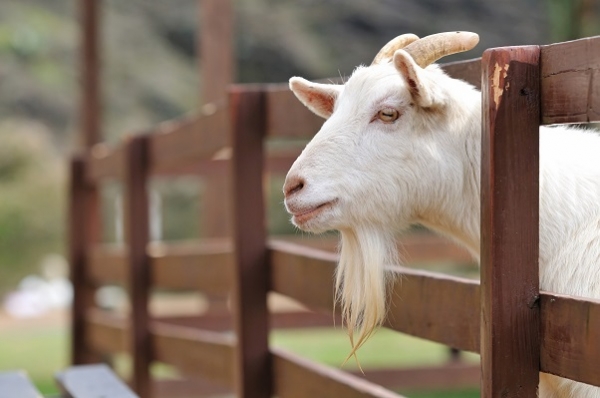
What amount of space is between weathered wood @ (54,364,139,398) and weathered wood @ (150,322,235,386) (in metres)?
0.96

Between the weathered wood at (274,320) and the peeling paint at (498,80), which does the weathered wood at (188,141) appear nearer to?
the weathered wood at (274,320)

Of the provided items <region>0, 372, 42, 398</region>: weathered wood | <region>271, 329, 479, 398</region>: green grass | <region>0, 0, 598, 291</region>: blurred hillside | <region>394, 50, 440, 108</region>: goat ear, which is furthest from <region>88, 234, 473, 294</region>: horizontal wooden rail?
<region>0, 0, 598, 291</region>: blurred hillside

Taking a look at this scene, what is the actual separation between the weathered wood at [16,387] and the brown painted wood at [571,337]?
1.56 metres

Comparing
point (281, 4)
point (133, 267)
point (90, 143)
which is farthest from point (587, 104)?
point (281, 4)

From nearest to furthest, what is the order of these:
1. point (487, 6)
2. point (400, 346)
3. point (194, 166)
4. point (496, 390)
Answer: point (496, 390), point (194, 166), point (400, 346), point (487, 6)

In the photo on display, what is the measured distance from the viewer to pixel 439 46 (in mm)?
2719

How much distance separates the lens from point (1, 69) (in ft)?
73.4

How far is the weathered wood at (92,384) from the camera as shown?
3.12 meters

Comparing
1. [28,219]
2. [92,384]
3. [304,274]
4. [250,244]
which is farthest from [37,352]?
[92,384]

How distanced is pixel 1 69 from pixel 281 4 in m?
6.33

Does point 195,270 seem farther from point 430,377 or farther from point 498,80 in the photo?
point 498,80

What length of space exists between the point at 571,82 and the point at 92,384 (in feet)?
5.97

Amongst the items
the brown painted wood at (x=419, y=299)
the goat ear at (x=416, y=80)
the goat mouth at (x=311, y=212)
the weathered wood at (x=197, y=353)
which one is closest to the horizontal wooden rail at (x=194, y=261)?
the brown painted wood at (x=419, y=299)

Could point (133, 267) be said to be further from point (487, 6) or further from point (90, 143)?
point (487, 6)
